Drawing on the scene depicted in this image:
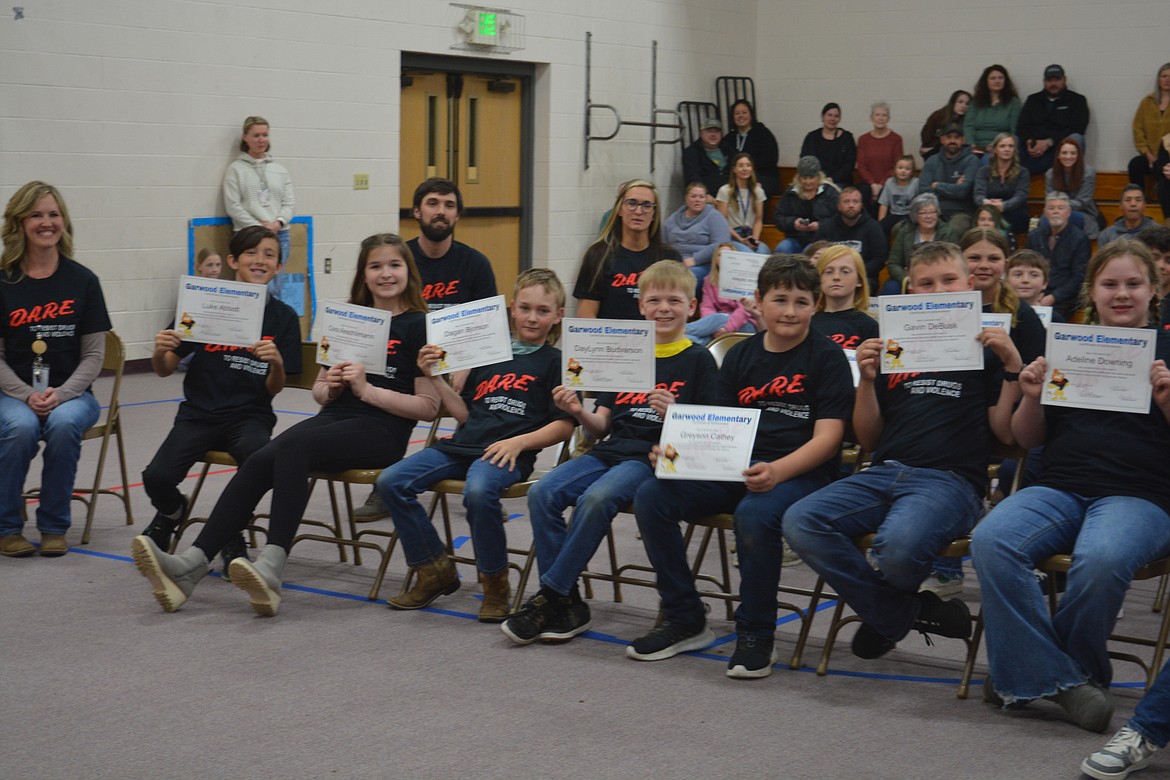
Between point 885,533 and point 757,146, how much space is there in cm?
1075

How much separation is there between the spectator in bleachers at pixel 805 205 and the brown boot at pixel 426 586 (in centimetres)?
785

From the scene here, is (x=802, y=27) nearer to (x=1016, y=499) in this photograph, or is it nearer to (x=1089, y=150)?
(x=1089, y=150)

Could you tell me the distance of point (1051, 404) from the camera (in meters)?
3.53

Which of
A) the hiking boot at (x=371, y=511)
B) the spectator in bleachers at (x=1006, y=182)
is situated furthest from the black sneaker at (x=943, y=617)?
the spectator in bleachers at (x=1006, y=182)

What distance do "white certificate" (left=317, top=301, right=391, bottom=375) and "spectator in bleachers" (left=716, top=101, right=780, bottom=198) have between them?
31.9 ft

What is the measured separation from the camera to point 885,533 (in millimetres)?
3502

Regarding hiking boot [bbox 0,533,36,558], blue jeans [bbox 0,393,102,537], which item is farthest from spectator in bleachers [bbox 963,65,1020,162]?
hiking boot [bbox 0,533,36,558]

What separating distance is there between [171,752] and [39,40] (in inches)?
258

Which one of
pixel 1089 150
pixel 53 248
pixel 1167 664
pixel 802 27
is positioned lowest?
pixel 1167 664

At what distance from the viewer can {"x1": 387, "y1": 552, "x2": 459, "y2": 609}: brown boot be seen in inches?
170

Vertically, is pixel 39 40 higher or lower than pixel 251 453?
higher

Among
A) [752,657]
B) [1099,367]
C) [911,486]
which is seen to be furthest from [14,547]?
[1099,367]

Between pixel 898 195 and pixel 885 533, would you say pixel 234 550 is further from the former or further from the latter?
pixel 898 195

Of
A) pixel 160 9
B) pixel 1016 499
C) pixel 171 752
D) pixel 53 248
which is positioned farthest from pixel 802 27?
pixel 171 752
